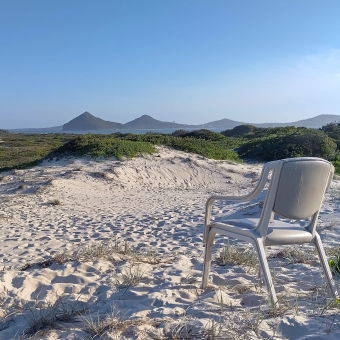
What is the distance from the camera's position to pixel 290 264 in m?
4.66

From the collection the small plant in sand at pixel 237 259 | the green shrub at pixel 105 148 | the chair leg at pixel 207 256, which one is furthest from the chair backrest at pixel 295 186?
the green shrub at pixel 105 148

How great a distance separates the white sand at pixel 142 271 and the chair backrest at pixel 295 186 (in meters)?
0.68

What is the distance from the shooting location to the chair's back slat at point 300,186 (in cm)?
300

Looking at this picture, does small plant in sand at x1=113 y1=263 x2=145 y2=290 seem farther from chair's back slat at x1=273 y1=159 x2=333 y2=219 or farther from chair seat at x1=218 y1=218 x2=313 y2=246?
chair's back slat at x1=273 y1=159 x2=333 y2=219

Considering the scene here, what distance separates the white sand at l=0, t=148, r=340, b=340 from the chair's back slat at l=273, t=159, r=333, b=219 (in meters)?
0.69

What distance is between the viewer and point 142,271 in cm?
441

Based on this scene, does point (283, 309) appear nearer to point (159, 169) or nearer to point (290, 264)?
point (290, 264)

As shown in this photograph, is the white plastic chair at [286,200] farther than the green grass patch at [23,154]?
No

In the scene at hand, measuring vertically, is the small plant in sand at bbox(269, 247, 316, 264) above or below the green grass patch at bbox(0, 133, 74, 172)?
A: above

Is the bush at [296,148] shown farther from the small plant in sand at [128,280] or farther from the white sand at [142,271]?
the small plant in sand at [128,280]

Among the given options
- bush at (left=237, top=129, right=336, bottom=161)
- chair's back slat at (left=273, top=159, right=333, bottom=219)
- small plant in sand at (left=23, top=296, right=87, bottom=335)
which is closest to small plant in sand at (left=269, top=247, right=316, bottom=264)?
chair's back slat at (left=273, top=159, right=333, bottom=219)

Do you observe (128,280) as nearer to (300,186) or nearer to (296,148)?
(300,186)

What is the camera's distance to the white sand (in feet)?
9.55

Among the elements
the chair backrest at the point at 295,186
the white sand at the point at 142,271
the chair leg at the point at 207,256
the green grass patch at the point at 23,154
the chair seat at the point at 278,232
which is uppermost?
the chair backrest at the point at 295,186
